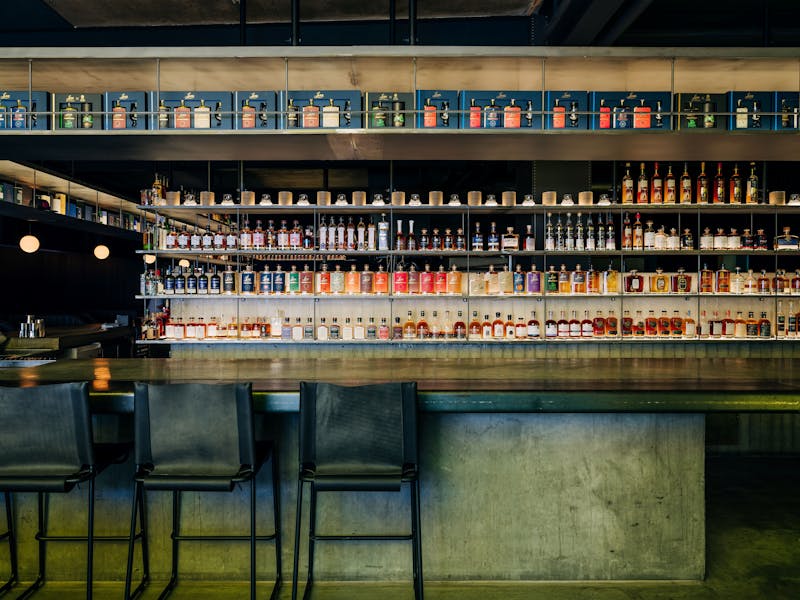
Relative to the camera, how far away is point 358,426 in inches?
74.3

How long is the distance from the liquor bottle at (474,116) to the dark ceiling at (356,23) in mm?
1521

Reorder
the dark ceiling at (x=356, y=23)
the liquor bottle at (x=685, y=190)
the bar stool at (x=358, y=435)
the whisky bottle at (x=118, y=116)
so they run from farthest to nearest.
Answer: the dark ceiling at (x=356, y=23) < the liquor bottle at (x=685, y=190) < the whisky bottle at (x=118, y=116) < the bar stool at (x=358, y=435)

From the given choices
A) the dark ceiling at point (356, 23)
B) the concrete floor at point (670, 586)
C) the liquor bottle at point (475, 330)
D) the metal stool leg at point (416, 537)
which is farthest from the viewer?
the dark ceiling at point (356, 23)

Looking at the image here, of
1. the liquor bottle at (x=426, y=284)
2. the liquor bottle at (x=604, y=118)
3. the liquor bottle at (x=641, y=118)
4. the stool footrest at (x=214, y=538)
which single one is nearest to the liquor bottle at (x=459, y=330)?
the liquor bottle at (x=426, y=284)

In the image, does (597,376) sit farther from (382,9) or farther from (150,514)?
(382,9)

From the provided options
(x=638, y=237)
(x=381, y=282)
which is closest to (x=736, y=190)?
(x=638, y=237)

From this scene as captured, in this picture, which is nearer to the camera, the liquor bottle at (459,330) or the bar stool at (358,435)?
the bar stool at (358,435)

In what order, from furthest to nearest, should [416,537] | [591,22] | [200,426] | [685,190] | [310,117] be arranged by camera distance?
[685,190] → [591,22] → [310,117] → [416,537] → [200,426]

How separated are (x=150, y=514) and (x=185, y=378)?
649 mm

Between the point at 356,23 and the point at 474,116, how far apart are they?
7.63ft

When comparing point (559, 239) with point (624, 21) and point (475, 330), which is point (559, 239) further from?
point (624, 21)

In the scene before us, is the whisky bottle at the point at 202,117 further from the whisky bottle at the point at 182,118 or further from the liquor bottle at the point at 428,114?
the liquor bottle at the point at 428,114

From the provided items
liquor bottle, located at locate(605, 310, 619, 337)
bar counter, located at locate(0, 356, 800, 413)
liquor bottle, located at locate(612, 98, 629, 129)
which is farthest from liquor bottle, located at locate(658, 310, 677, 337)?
bar counter, located at locate(0, 356, 800, 413)

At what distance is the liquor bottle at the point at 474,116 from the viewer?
3793 mm
